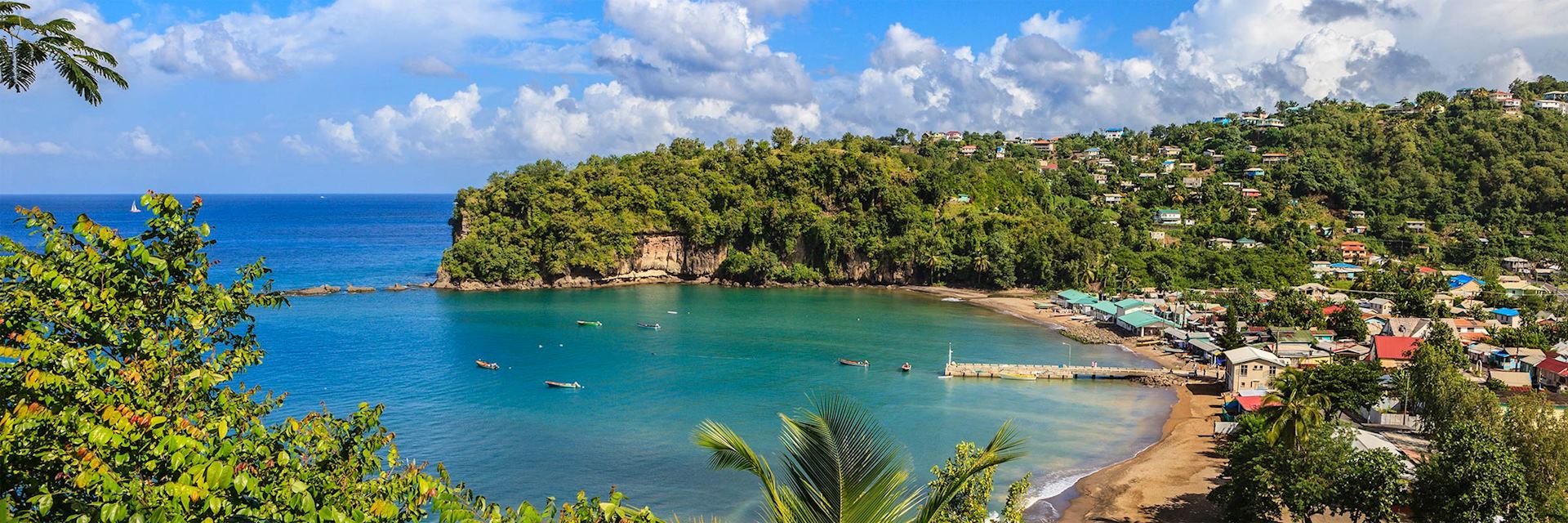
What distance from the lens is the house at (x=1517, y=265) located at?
6875cm

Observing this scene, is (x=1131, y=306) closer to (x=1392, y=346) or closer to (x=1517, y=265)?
(x=1392, y=346)

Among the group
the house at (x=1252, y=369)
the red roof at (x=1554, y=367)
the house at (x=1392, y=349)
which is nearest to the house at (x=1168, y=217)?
the house at (x=1392, y=349)

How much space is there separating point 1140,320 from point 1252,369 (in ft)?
49.3

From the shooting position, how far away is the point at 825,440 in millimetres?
5742

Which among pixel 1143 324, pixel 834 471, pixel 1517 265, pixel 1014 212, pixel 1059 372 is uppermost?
pixel 1014 212

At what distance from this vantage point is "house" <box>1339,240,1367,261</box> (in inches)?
2781

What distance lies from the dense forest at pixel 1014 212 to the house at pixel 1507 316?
14.0 metres

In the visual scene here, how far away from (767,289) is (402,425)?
41.8 m

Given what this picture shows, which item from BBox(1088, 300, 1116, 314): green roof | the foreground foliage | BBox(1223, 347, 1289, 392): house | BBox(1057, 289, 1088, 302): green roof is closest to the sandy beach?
BBox(1223, 347, 1289, 392): house

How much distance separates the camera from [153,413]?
17.6 ft

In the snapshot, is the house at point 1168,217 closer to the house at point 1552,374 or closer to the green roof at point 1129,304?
the green roof at point 1129,304

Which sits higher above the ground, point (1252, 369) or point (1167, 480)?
point (1252, 369)

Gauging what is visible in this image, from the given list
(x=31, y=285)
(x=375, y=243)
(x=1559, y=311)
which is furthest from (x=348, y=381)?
(x=375, y=243)

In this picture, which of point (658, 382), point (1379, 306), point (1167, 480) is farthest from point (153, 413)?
point (1379, 306)
